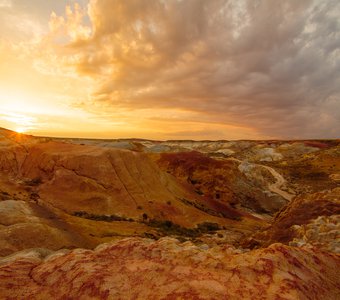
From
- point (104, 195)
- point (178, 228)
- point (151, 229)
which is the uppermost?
point (104, 195)

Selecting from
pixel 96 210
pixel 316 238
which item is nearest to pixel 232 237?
pixel 96 210

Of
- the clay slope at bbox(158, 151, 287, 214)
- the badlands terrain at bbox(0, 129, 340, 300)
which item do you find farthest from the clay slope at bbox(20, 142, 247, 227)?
the clay slope at bbox(158, 151, 287, 214)

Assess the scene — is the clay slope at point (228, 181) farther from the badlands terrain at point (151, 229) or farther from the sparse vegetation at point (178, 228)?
the sparse vegetation at point (178, 228)

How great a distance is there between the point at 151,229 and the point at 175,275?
25.9 meters

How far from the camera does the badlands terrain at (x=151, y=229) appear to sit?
492 inches

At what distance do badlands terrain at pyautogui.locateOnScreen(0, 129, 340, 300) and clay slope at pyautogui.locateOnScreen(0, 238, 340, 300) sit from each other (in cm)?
5

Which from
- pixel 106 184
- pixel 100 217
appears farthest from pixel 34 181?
pixel 100 217

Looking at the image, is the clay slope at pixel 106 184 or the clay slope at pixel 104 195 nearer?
the clay slope at pixel 104 195

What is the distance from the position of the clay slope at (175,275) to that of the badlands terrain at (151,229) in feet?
0.16

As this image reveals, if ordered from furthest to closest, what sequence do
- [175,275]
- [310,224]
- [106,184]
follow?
1. [106,184]
2. [310,224]
3. [175,275]

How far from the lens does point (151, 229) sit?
38375 millimetres

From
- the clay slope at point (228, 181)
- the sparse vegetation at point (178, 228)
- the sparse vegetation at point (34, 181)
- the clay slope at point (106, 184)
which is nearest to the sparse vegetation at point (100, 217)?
the clay slope at point (106, 184)

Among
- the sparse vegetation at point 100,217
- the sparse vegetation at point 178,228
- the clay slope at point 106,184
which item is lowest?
the sparse vegetation at point 178,228

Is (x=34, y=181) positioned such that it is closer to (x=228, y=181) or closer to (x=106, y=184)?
(x=106, y=184)
